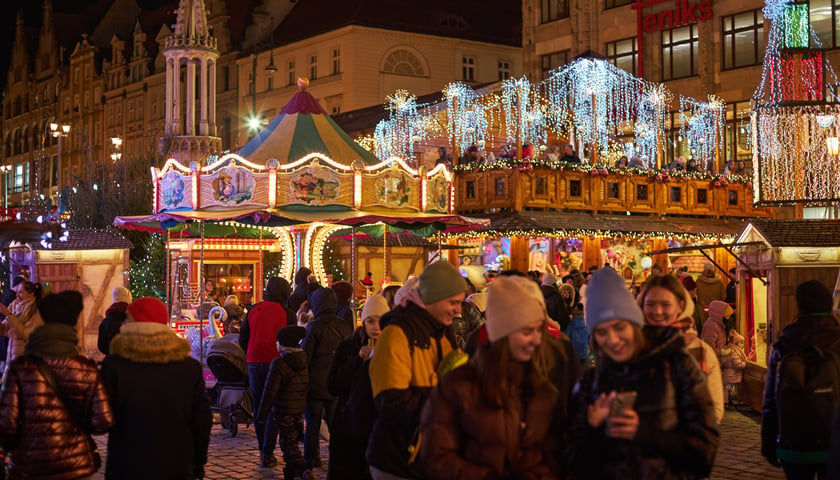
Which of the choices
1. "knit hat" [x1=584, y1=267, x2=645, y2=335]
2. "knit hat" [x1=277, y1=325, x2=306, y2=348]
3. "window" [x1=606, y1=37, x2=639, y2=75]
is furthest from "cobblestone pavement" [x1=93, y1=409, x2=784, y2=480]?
"window" [x1=606, y1=37, x2=639, y2=75]

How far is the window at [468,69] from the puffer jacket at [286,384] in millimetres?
45457

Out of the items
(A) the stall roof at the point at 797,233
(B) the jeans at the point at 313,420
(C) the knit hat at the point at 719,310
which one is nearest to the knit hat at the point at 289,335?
(B) the jeans at the point at 313,420

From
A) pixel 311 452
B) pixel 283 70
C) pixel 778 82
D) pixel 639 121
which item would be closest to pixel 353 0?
pixel 283 70

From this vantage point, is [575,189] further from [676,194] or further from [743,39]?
[743,39]

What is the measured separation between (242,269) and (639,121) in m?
13.2

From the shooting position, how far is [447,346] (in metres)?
5.64

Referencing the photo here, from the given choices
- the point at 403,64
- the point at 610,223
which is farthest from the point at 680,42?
the point at 403,64

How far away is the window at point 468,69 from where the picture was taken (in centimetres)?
5474

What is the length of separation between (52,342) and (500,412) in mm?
2722

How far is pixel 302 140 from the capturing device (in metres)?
19.3

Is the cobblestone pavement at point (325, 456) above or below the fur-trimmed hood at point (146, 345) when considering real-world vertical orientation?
below

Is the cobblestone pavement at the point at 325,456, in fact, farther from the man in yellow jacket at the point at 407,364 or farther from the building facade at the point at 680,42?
the building facade at the point at 680,42

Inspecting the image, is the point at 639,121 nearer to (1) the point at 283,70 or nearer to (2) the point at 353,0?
(2) the point at 353,0

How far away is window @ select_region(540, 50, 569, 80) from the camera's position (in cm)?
4169
